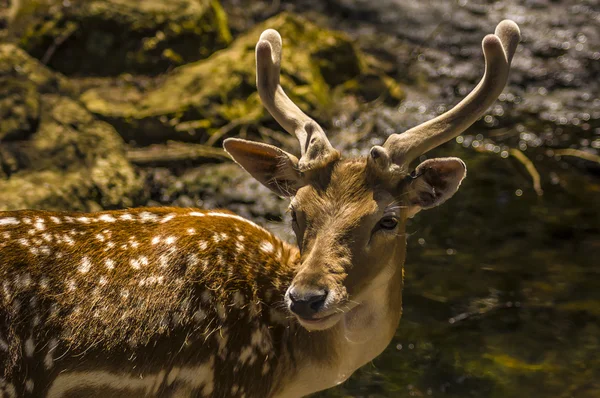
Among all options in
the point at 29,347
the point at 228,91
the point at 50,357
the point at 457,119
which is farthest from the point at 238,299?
the point at 228,91

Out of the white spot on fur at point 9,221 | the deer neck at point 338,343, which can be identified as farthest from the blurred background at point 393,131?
the white spot on fur at point 9,221

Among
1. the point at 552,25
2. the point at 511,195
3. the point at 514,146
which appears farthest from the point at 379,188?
the point at 552,25

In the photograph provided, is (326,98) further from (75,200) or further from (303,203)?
(303,203)

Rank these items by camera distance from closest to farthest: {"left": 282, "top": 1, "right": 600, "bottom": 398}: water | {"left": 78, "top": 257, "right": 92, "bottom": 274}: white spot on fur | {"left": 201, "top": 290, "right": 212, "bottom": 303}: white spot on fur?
1. {"left": 78, "top": 257, "right": 92, "bottom": 274}: white spot on fur
2. {"left": 201, "top": 290, "right": 212, "bottom": 303}: white spot on fur
3. {"left": 282, "top": 1, "right": 600, "bottom": 398}: water

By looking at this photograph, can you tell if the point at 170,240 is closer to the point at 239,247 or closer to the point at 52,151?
the point at 239,247

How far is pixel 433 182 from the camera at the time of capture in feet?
18.3

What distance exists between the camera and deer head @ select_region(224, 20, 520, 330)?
5.20 m

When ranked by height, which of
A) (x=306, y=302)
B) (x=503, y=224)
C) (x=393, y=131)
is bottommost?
(x=503, y=224)

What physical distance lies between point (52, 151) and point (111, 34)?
349 centimetres

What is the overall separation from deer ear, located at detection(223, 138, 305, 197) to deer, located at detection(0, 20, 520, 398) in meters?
0.01

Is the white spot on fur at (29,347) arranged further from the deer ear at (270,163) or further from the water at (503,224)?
the water at (503,224)

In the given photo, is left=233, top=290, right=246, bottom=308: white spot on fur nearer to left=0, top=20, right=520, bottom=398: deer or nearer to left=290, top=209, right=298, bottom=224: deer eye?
left=0, top=20, right=520, bottom=398: deer

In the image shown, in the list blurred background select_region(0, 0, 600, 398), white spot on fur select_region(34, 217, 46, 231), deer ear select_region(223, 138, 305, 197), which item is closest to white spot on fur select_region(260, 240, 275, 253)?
deer ear select_region(223, 138, 305, 197)

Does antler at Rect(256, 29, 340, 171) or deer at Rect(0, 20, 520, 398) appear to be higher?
antler at Rect(256, 29, 340, 171)
